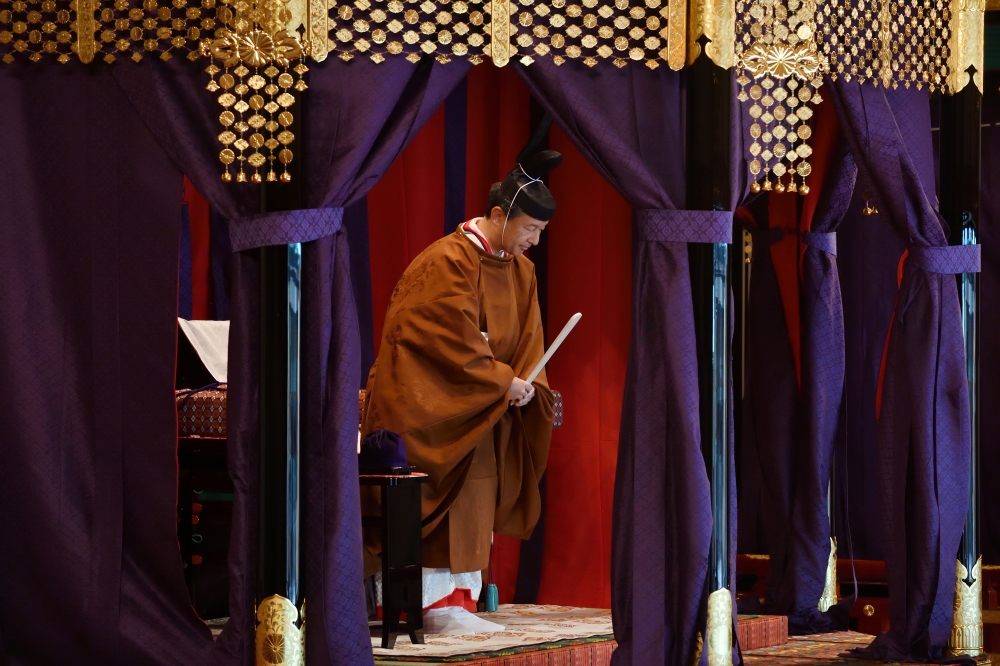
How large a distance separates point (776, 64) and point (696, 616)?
172cm

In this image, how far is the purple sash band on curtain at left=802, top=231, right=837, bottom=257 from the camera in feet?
19.0

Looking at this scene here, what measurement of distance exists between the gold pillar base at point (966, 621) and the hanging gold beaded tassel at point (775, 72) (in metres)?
1.53

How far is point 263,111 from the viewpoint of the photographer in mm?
4355

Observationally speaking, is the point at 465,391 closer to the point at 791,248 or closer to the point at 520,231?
the point at 520,231

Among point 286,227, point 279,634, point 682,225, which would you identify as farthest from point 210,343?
point 682,225

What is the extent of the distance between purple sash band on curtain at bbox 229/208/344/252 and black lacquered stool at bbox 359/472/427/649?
2.84 ft

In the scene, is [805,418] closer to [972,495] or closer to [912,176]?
[972,495]

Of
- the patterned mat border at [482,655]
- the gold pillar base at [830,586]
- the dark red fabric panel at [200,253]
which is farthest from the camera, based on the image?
the dark red fabric panel at [200,253]

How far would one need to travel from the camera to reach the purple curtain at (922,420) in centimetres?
505

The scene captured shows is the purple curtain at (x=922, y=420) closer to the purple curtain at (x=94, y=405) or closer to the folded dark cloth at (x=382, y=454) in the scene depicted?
the folded dark cloth at (x=382, y=454)

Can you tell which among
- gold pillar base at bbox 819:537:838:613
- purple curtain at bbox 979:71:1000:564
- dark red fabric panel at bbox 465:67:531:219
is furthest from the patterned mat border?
purple curtain at bbox 979:71:1000:564

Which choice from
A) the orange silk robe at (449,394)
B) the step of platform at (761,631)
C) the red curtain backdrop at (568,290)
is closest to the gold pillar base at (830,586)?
the step of platform at (761,631)

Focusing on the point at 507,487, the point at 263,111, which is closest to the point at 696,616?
the point at 507,487

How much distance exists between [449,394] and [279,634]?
1.17m
